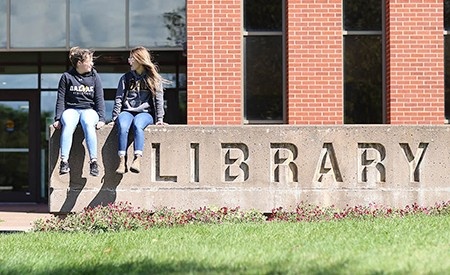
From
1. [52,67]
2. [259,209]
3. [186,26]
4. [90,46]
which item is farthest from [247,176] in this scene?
[52,67]

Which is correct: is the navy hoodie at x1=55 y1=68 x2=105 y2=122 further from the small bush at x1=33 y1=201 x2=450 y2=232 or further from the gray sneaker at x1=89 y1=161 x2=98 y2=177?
the small bush at x1=33 y1=201 x2=450 y2=232

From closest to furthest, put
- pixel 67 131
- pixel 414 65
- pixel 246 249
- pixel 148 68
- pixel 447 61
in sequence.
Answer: pixel 246 249, pixel 67 131, pixel 148 68, pixel 414 65, pixel 447 61

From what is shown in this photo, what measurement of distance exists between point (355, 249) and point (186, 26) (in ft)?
23.2

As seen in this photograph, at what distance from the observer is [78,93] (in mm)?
9492

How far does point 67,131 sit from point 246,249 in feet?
12.0

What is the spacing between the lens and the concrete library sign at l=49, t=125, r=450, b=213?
9.73m

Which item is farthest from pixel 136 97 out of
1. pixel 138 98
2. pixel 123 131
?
pixel 123 131

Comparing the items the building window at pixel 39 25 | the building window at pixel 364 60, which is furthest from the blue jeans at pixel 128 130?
the building window at pixel 364 60

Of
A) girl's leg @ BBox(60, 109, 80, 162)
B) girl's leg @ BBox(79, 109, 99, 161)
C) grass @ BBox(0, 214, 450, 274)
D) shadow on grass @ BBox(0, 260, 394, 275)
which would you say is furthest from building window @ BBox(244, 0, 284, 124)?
shadow on grass @ BBox(0, 260, 394, 275)

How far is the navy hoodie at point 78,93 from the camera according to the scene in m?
9.48

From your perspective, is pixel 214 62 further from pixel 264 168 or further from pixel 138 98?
pixel 264 168

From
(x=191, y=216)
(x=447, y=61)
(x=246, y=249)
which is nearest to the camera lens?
(x=246, y=249)

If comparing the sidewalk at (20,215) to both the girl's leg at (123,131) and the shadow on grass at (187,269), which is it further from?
the shadow on grass at (187,269)

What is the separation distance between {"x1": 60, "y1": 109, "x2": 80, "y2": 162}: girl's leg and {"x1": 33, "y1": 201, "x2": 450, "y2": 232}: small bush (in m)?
0.74
